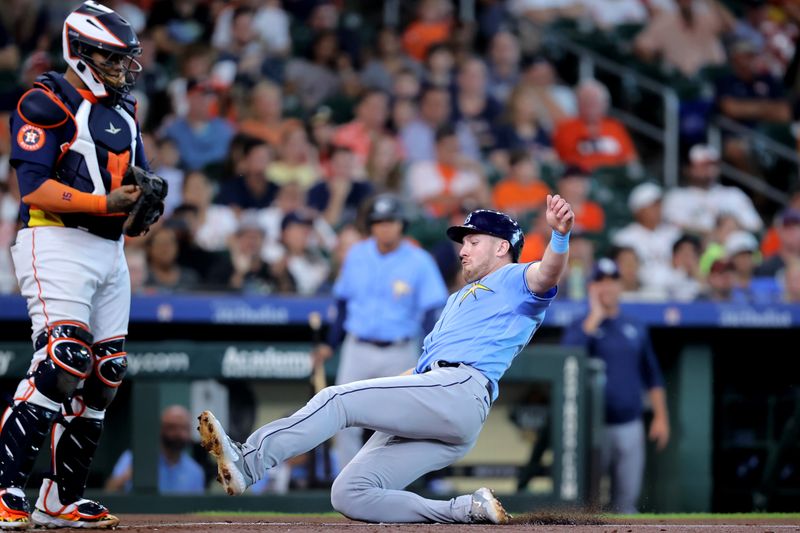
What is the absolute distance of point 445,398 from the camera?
537 cm

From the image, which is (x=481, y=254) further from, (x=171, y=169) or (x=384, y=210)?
(x=171, y=169)

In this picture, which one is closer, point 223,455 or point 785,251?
point 223,455

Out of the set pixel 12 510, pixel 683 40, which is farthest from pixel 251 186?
pixel 12 510

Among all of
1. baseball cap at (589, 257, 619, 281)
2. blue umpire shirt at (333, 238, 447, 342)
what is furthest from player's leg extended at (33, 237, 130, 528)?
baseball cap at (589, 257, 619, 281)

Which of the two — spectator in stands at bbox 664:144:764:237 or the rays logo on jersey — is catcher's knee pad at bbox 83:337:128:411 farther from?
spectator in stands at bbox 664:144:764:237

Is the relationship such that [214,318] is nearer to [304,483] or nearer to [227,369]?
[227,369]

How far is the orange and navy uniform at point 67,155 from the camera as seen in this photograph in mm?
5324

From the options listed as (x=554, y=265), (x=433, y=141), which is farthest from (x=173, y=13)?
(x=554, y=265)

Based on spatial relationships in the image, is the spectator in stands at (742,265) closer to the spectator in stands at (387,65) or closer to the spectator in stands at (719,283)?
the spectator in stands at (719,283)

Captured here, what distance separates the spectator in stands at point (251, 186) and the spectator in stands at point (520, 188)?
6.66ft

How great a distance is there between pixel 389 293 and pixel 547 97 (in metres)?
5.03

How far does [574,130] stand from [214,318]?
502cm

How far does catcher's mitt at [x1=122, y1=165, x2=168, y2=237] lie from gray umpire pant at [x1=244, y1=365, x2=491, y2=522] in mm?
1066

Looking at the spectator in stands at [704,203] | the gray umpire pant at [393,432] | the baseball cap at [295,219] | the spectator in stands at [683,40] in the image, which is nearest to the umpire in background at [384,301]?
the baseball cap at [295,219]
